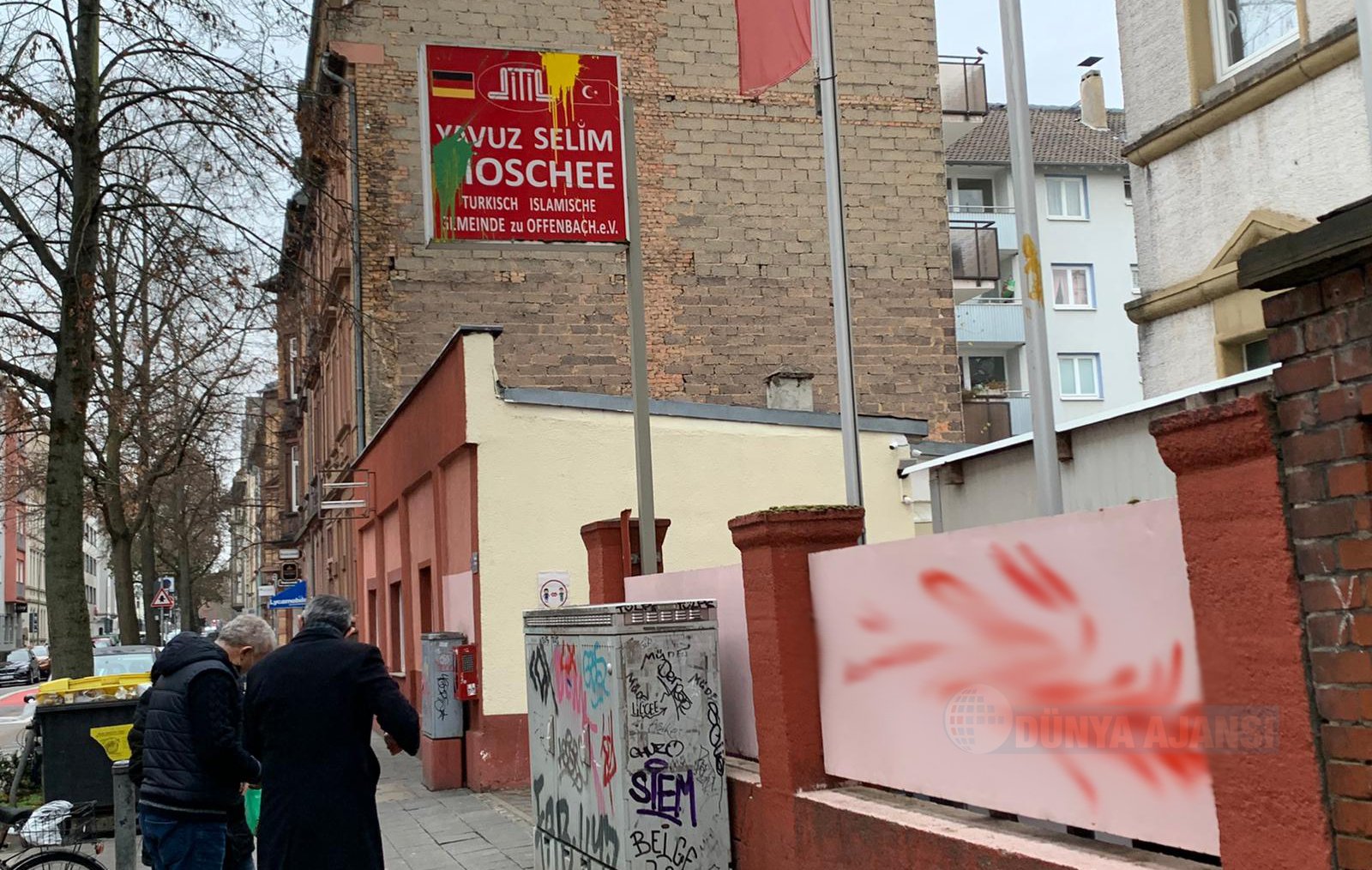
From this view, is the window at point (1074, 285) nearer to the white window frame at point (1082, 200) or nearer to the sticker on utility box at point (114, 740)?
the white window frame at point (1082, 200)

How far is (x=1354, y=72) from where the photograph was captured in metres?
9.34

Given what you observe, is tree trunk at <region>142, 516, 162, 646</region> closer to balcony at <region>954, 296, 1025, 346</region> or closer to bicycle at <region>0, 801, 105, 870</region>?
balcony at <region>954, 296, 1025, 346</region>

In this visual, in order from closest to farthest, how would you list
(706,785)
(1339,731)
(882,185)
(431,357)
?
(1339,731) < (706,785) < (431,357) < (882,185)

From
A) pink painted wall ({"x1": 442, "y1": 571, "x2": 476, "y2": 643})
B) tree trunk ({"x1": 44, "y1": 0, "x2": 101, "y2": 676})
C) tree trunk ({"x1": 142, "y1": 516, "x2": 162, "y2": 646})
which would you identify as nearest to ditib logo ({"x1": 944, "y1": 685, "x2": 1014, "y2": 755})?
pink painted wall ({"x1": 442, "y1": 571, "x2": 476, "y2": 643})

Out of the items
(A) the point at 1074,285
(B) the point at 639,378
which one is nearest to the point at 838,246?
(B) the point at 639,378

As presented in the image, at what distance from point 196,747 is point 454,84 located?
561cm

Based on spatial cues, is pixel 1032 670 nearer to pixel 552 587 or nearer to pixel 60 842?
pixel 60 842

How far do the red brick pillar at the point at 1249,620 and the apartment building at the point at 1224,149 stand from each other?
6139 mm

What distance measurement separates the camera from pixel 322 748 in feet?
18.9

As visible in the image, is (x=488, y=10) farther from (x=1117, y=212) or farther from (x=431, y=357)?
(x=1117, y=212)

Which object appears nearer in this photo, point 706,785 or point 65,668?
point 706,785

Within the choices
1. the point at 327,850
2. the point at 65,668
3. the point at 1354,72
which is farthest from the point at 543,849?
the point at 65,668

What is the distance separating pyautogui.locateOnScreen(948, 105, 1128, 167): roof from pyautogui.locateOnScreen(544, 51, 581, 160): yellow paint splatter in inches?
1407

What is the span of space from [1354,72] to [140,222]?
36.5ft
